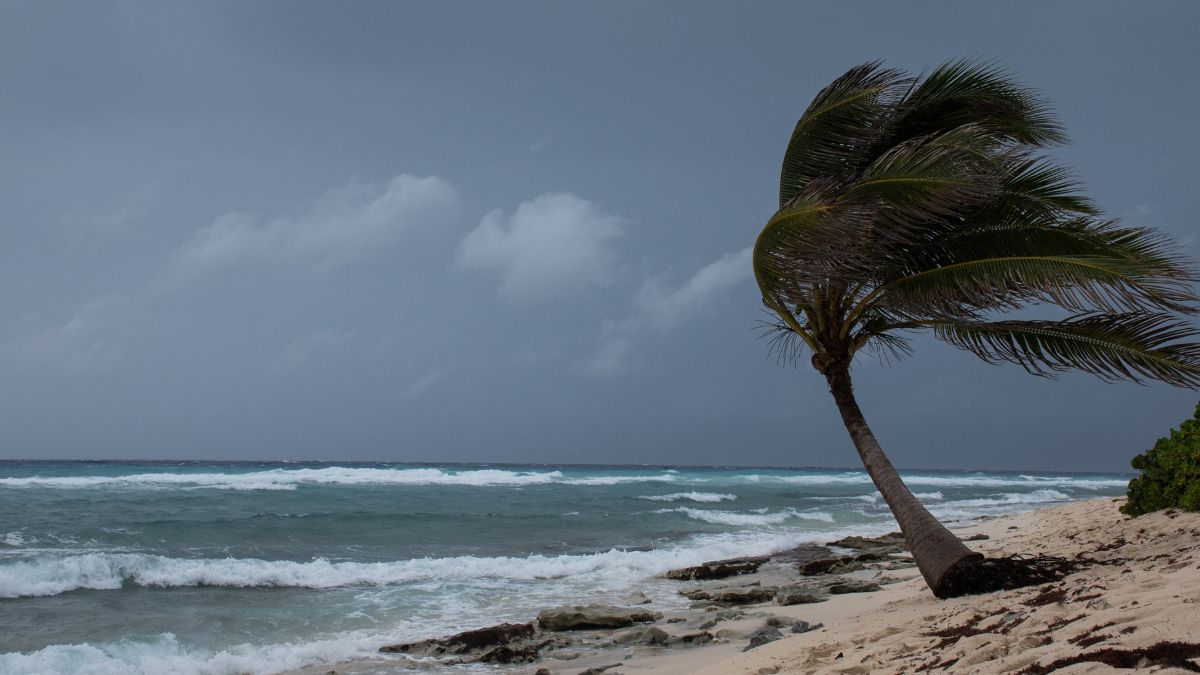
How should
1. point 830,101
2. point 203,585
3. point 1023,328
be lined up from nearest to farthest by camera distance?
point 1023,328, point 830,101, point 203,585

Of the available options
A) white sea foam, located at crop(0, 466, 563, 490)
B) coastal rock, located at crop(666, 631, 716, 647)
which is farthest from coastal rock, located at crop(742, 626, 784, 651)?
white sea foam, located at crop(0, 466, 563, 490)

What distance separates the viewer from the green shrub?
28.7 feet

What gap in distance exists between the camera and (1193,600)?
13.7 feet

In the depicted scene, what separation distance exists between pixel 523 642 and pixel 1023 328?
20.2 ft

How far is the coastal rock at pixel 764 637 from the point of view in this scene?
756 centimetres

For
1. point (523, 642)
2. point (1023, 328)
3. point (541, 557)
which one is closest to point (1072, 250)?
point (1023, 328)

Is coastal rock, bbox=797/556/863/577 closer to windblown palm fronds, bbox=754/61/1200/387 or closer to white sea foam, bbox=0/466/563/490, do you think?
windblown palm fronds, bbox=754/61/1200/387

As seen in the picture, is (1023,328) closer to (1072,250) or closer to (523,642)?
(1072,250)

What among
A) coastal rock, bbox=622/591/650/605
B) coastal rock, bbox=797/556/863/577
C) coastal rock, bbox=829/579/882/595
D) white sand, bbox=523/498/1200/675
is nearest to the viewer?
white sand, bbox=523/498/1200/675

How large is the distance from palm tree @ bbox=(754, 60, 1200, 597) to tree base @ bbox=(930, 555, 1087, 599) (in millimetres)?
17

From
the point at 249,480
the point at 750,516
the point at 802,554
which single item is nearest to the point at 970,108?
the point at 802,554

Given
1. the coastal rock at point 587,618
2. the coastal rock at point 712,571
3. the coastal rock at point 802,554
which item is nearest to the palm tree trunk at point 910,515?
the coastal rock at point 587,618

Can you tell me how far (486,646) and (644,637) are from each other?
1731mm

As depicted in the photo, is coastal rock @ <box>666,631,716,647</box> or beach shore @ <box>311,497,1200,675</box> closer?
beach shore @ <box>311,497,1200,675</box>
